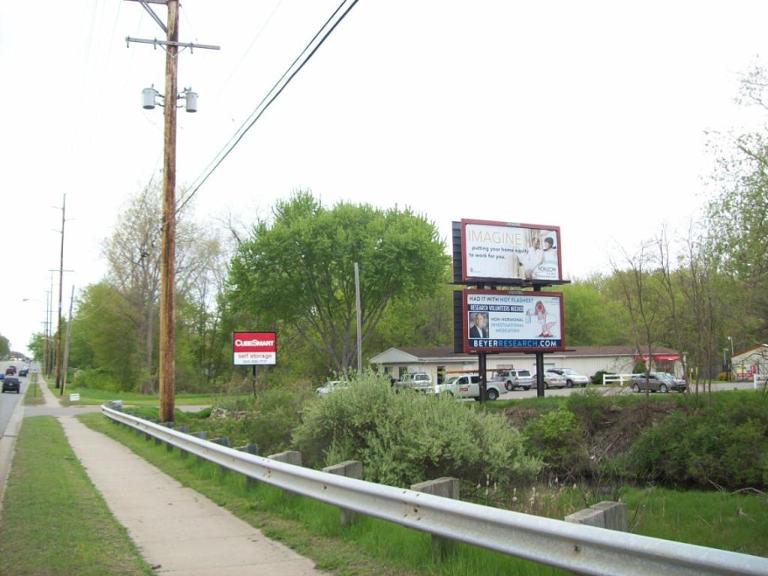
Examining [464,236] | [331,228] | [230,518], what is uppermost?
[331,228]

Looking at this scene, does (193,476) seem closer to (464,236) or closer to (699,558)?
(699,558)

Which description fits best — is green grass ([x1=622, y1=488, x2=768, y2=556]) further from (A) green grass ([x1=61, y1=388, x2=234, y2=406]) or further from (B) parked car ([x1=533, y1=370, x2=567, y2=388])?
(B) parked car ([x1=533, y1=370, x2=567, y2=388])

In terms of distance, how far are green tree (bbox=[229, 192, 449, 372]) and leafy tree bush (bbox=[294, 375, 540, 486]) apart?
41639 millimetres

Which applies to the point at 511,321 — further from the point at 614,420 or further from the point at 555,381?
the point at 555,381

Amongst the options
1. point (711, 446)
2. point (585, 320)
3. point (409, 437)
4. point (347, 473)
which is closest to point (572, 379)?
point (585, 320)

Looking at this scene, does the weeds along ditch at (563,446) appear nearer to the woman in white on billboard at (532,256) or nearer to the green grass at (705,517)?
the green grass at (705,517)

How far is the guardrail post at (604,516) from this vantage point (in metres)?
5.34

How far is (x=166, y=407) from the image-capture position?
839 inches

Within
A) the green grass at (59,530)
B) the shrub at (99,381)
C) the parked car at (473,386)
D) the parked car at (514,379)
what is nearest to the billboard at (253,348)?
the parked car at (473,386)

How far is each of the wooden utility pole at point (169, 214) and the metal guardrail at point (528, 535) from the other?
42.2 feet

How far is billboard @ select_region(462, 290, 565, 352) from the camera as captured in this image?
86.9 ft

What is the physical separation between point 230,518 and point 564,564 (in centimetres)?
528

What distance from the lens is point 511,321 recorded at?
27.3 meters

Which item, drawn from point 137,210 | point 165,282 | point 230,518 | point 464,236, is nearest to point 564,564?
point 230,518
